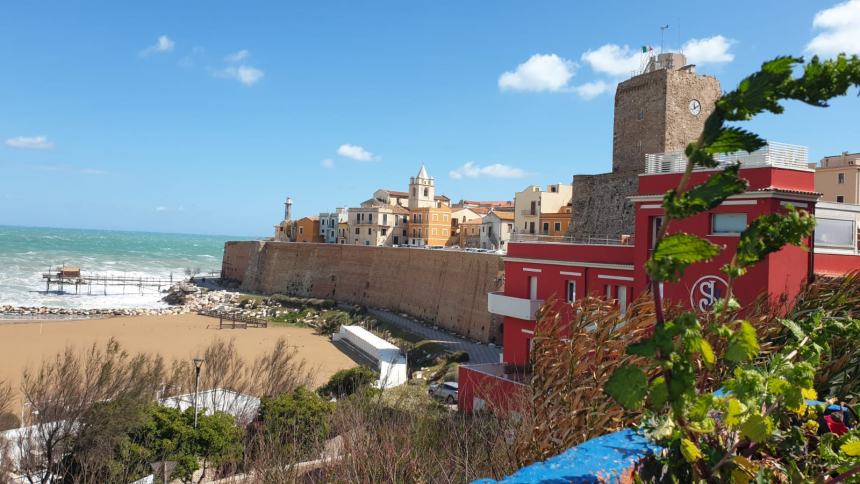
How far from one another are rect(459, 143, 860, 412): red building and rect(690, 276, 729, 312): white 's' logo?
0.06 ft

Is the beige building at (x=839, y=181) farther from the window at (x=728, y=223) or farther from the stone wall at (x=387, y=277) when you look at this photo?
the window at (x=728, y=223)

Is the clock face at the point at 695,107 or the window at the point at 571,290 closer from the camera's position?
the window at the point at 571,290

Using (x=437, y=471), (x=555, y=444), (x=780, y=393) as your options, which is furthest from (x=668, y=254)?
(x=437, y=471)

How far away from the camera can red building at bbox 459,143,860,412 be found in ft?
34.2

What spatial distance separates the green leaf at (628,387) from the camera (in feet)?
6.23

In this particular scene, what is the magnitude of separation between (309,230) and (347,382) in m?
53.0

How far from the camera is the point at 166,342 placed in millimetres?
32969

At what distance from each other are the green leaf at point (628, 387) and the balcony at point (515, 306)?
12674 mm

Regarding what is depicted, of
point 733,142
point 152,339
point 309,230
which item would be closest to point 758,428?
point 733,142

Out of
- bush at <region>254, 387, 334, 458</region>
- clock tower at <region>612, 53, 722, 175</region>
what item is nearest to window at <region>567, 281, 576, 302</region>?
bush at <region>254, 387, 334, 458</region>

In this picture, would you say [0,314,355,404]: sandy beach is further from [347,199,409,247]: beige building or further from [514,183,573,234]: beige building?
[347,199,409,247]: beige building

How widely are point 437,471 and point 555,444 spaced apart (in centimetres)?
229

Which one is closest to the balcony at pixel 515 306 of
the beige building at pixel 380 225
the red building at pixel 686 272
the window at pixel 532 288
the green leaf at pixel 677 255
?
the red building at pixel 686 272

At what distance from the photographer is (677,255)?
6.14ft
